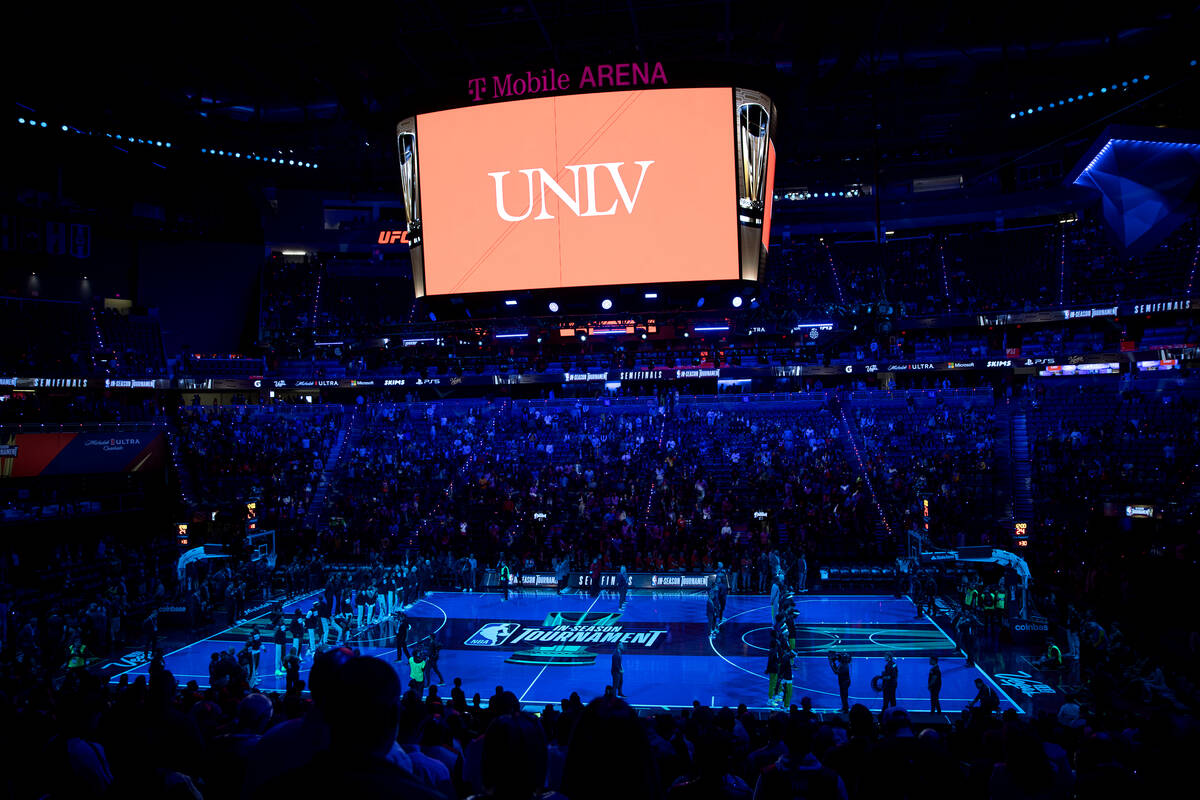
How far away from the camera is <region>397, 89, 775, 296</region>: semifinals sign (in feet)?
34.7

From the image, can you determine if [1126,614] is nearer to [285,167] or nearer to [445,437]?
[445,437]

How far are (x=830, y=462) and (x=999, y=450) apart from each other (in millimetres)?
6947

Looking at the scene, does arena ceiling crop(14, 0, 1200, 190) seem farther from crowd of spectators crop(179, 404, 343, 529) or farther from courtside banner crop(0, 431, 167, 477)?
crowd of spectators crop(179, 404, 343, 529)

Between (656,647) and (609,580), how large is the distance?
663cm

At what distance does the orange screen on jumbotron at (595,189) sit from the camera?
1057 centimetres

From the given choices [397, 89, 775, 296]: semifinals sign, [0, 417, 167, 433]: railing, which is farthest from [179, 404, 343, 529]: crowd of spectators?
[397, 89, 775, 296]: semifinals sign

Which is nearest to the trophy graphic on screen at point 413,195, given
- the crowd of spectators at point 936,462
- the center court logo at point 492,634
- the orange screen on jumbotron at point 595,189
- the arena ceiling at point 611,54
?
the orange screen on jumbotron at point 595,189

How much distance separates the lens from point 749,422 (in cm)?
3547

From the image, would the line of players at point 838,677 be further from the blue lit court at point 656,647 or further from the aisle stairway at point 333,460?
the aisle stairway at point 333,460

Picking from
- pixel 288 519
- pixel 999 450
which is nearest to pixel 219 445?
pixel 288 519

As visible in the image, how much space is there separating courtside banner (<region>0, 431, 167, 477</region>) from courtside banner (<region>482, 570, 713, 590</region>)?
1597 cm

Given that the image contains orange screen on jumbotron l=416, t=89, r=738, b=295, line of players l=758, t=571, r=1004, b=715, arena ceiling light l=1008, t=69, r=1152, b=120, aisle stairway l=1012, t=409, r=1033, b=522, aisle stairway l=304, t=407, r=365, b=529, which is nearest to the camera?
orange screen on jumbotron l=416, t=89, r=738, b=295

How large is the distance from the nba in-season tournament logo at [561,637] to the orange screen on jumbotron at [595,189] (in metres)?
10.3

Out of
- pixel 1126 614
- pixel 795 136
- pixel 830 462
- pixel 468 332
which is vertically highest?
pixel 795 136
